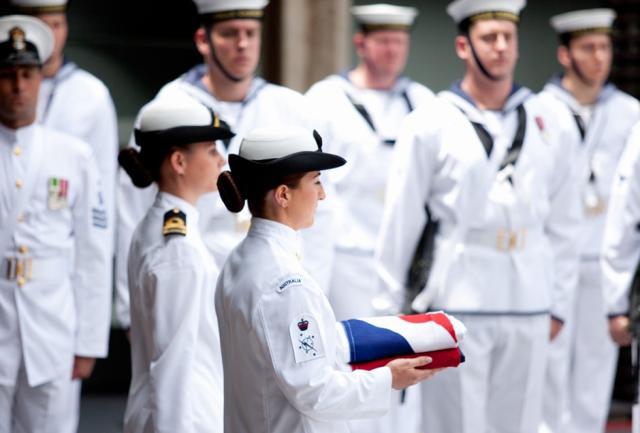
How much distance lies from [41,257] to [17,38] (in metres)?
1.04

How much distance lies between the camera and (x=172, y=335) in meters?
4.71

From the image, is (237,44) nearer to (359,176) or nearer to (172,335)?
(359,176)

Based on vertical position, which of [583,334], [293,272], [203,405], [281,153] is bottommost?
[583,334]

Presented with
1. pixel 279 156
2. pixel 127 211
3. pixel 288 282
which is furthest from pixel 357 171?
Result: pixel 288 282

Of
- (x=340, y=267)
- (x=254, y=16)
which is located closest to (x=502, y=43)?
(x=254, y=16)

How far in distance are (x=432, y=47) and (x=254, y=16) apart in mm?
3604

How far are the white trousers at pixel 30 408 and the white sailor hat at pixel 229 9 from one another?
198 centimetres

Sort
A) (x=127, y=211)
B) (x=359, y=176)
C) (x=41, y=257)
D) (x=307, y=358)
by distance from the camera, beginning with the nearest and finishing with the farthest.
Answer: (x=307, y=358), (x=41, y=257), (x=127, y=211), (x=359, y=176)

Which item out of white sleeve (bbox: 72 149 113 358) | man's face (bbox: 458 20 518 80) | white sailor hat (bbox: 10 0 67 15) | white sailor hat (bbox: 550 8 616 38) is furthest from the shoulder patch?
white sailor hat (bbox: 550 8 616 38)

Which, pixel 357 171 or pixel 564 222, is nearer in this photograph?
pixel 564 222

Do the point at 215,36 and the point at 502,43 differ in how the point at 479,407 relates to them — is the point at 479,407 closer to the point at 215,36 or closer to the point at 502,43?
the point at 502,43

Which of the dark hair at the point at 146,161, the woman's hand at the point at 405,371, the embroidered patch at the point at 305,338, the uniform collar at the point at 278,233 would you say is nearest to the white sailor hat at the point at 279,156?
the uniform collar at the point at 278,233

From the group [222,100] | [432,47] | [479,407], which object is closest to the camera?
[479,407]

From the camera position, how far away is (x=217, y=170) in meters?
5.18
